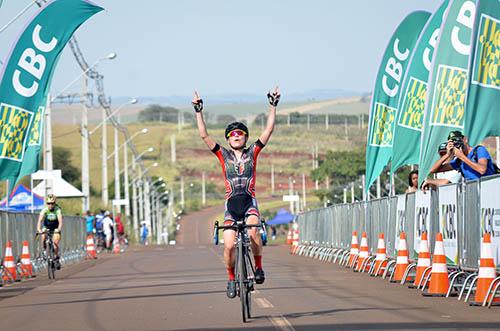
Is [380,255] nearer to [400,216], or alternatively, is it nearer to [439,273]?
[400,216]

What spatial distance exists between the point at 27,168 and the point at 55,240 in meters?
2.35

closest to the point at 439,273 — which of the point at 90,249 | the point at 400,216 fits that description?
the point at 400,216

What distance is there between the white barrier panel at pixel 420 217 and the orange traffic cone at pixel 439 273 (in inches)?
95.2

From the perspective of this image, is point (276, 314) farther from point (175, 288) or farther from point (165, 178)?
point (165, 178)

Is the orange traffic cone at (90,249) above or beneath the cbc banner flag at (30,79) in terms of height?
beneath

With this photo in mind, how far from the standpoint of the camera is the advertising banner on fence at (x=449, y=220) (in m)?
18.6

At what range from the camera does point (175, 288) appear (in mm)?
21859

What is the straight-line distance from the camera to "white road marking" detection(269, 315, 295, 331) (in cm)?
1341

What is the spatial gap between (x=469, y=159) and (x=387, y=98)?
42.0 ft

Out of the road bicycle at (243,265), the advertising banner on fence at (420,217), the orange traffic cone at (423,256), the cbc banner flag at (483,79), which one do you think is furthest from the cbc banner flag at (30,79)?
the road bicycle at (243,265)

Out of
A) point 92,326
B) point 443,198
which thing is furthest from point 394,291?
point 92,326

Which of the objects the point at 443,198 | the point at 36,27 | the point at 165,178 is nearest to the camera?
the point at 443,198

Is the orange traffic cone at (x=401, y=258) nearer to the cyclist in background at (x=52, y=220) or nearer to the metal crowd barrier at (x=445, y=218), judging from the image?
the metal crowd barrier at (x=445, y=218)

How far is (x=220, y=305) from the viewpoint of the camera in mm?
17156
